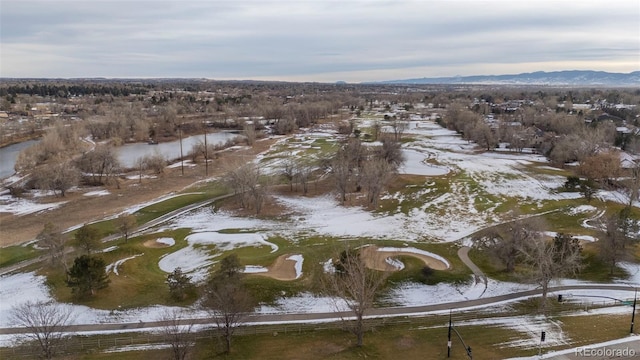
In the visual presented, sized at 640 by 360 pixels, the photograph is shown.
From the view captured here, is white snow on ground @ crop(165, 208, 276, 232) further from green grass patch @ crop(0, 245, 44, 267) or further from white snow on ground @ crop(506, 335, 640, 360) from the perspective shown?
white snow on ground @ crop(506, 335, 640, 360)

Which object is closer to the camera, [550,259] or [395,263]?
[550,259]

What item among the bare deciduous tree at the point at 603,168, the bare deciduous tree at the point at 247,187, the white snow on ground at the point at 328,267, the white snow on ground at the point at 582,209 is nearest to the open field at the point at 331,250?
the white snow on ground at the point at 582,209

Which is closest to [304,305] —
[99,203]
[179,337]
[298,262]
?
[298,262]

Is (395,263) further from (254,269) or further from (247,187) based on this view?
(247,187)

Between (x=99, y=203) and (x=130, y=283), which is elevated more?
(x=99, y=203)

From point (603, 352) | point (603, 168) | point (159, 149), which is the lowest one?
point (603, 352)

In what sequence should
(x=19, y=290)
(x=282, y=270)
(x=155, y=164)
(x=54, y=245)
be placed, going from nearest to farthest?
(x=19, y=290), (x=54, y=245), (x=282, y=270), (x=155, y=164)

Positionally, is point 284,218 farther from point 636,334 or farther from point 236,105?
point 236,105
